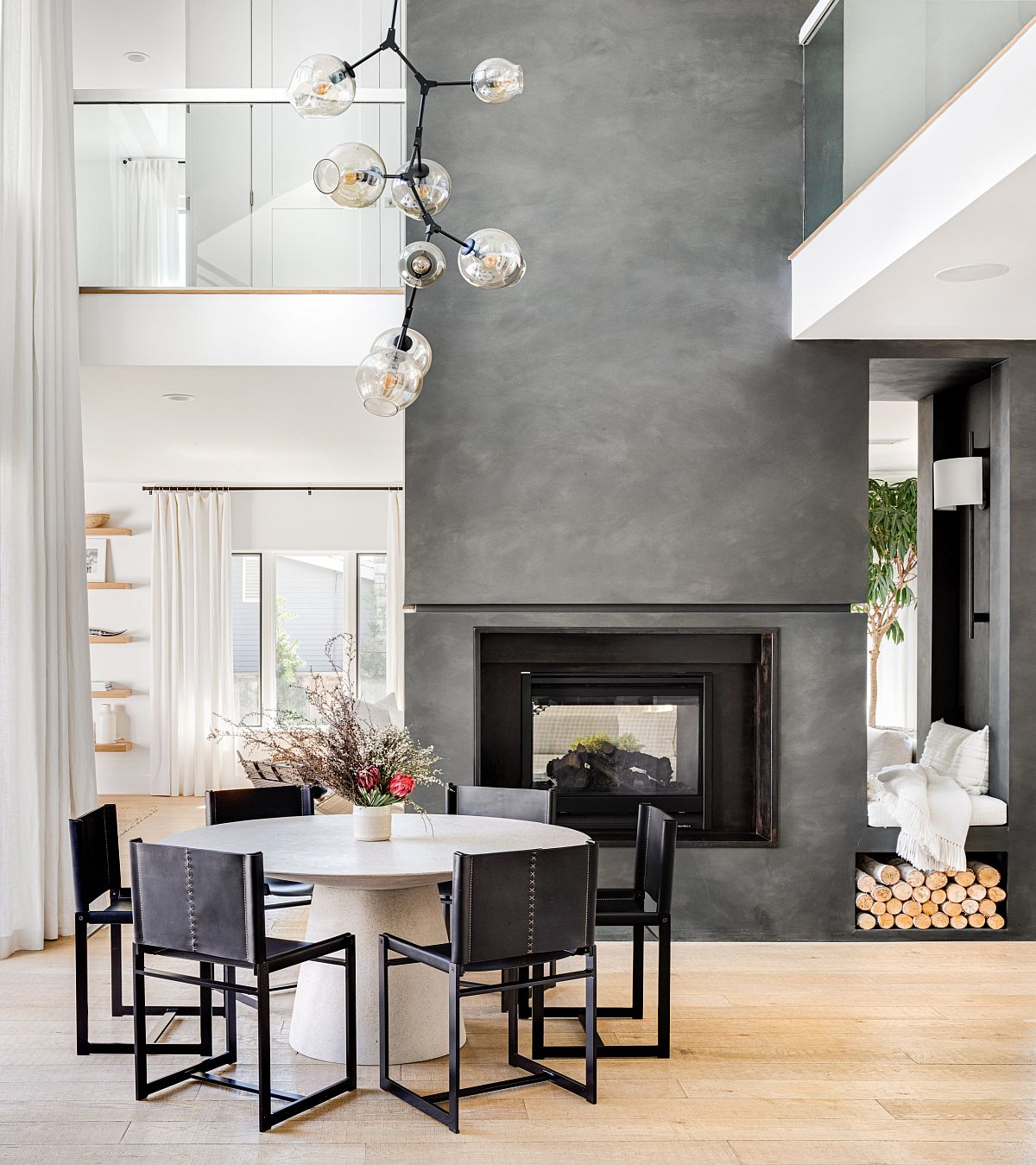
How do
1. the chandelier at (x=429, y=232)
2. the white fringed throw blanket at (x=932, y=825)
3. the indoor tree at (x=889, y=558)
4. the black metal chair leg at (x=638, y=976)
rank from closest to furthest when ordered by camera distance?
the chandelier at (x=429, y=232)
the black metal chair leg at (x=638, y=976)
the white fringed throw blanket at (x=932, y=825)
the indoor tree at (x=889, y=558)

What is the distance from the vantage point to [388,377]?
2.65 m

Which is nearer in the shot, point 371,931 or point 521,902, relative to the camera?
point 521,902

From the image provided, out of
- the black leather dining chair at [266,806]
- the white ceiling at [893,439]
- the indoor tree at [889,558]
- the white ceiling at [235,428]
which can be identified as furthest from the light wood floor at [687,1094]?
the indoor tree at [889,558]

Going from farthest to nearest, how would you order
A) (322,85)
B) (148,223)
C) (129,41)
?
(129,41) < (148,223) < (322,85)

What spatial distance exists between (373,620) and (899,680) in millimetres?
4531

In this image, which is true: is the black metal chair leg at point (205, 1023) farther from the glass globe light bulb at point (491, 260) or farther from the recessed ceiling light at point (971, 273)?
the recessed ceiling light at point (971, 273)

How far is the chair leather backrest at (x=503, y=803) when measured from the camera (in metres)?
3.88

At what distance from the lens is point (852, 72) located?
4219mm

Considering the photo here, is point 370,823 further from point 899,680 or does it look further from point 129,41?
point 899,680

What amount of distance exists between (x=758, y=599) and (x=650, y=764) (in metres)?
0.92

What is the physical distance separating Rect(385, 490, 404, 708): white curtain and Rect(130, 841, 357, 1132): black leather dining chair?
6258 millimetres

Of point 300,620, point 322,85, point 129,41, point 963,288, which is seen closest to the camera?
point 322,85

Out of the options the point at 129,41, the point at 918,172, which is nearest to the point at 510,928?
the point at 918,172

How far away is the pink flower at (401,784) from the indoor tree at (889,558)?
190 inches
